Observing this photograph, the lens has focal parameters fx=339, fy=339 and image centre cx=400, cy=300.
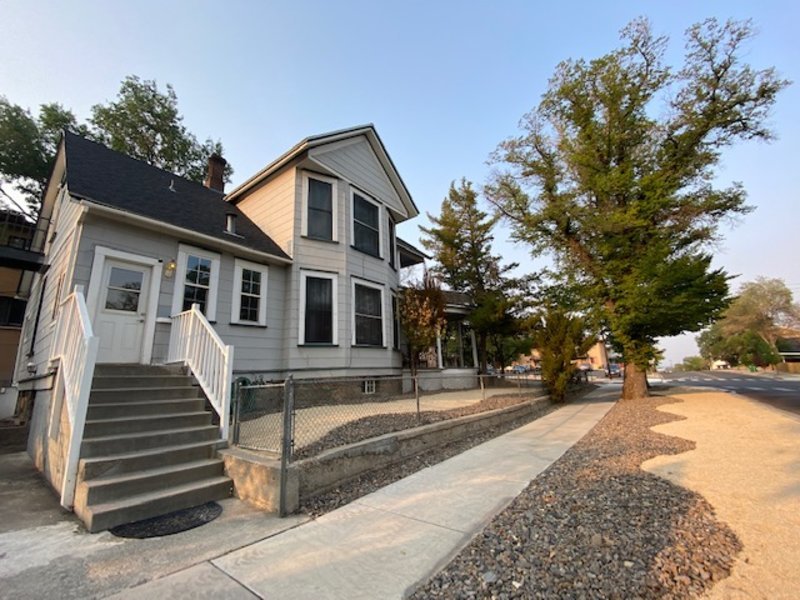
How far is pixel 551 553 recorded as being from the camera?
2525 millimetres

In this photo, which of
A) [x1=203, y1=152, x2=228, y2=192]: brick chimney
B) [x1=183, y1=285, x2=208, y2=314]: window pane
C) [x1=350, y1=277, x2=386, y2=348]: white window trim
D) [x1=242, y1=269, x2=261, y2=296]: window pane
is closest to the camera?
[x1=183, y1=285, x2=208, y2=314]: window pane

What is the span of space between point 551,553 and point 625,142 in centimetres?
1548

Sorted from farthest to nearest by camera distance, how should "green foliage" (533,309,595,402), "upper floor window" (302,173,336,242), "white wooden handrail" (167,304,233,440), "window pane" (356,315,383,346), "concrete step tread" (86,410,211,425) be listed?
"green foliage" (533,309,595,402) → "window pane" (356,315,383,346) → "upper floor window" (302,173,336,242) → "white wooden handrail" (167,304,233,440) → "concrete step tread" (86,410,211,425)

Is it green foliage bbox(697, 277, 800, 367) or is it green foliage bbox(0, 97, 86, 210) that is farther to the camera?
green foliage bbox(697, 277, 800, 367)

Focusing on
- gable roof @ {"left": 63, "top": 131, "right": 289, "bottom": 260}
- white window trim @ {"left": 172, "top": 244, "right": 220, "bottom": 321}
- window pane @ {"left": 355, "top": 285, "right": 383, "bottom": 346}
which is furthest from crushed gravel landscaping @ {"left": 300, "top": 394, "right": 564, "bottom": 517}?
gable roof @ {"left": 63, "top": 131, "right": 289, "bottom": 260}

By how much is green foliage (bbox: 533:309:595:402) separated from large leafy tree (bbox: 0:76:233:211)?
22070 millimetres

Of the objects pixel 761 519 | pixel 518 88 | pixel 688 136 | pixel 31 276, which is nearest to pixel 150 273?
pixel 31 276

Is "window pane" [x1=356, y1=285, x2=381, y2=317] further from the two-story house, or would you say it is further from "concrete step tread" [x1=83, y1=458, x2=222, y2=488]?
"concrete step tread" [x1=83, y1=458, x2=222, y2=488]

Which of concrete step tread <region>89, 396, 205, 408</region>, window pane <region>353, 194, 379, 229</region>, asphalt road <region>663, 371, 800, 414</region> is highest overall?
window pane <region>353, 194, 379, 229</region>

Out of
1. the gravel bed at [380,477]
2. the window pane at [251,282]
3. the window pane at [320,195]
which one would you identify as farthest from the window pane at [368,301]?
the gravel bed at [380,477]

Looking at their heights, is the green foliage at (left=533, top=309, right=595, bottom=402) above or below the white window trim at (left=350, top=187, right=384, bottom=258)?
below

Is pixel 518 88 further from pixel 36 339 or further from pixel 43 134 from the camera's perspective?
pixel 43 134

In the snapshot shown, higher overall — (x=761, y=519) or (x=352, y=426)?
(x=352, y=426)

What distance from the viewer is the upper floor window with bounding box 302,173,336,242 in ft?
31.7
